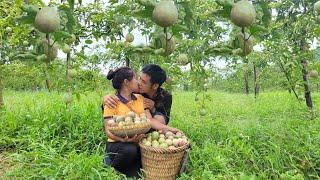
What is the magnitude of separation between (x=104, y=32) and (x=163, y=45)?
3.46 feet

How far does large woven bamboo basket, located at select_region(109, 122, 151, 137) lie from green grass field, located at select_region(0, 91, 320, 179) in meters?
0.29

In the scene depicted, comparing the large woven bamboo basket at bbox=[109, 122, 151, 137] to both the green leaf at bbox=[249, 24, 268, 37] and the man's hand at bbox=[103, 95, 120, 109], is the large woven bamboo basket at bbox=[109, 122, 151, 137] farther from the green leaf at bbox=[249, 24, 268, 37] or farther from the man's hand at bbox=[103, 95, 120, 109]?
the green leaf at bbox=[249, 24, 268, 37]

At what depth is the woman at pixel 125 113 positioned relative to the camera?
392 centimetres

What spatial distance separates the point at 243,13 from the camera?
1547mm

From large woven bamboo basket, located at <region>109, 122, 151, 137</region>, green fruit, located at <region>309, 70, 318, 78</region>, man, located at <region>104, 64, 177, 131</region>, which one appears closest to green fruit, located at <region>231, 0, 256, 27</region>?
large woven bamboo basket, located at <region>109, 122, 151, 137</region>

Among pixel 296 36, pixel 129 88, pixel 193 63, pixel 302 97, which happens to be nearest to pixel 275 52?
pixel 296 36

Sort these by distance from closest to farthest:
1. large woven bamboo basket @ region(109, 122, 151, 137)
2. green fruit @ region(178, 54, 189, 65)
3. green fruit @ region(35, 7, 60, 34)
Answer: green fruit @ region(35, 7, 60, 34) → large woven bamboo basket @ region(109, 122, 151, 137) → green fruit @ region(178, 54, 189, 65)

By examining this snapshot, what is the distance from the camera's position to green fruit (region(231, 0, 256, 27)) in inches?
60.9

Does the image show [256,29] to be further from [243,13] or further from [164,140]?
[164,140]

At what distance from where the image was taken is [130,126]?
3.72 meters

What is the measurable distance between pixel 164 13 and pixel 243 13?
0.86 ft

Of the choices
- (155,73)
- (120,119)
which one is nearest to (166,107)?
(155,73)

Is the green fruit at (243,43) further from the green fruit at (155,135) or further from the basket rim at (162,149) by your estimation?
the green fruit at (155,135)

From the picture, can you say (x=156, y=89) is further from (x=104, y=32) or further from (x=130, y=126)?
(x=104, y=32)
